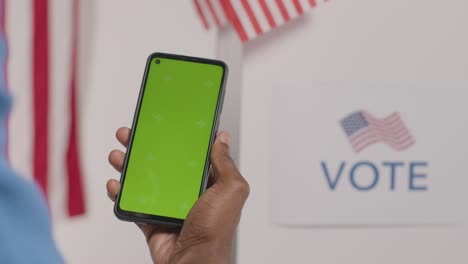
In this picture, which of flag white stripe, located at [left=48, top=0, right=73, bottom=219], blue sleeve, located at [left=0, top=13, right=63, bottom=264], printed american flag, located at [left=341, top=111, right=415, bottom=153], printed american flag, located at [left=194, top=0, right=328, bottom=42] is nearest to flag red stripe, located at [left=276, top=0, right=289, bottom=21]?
printed american flag, located at [left=194, top=0, right=328, bottom=42]

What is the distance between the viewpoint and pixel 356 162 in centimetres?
79

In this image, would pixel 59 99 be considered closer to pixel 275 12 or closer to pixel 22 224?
pixel 275 12

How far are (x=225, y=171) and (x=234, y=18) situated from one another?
9.8 inches

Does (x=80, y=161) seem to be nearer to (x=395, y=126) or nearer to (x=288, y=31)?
(x=288, y=31)

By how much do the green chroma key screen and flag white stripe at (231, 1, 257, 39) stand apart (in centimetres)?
13

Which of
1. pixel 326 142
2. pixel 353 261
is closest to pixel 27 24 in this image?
pixel 326 142

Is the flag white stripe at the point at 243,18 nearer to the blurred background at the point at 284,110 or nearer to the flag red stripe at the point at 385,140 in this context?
the blurred background at the point at 284,110

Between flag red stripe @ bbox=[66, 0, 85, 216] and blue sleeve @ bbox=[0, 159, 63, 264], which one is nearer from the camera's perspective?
blue sleeve @ bbox=[0, 159, 63, 264]

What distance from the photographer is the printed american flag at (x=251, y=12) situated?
0.72 meters

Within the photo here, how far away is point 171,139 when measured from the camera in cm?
60

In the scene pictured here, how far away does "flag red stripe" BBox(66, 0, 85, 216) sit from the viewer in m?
0.74

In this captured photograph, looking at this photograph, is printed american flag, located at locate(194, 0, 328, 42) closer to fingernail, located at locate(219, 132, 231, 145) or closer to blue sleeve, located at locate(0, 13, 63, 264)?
fingernail, located at locate(219, 132, 231, 145)

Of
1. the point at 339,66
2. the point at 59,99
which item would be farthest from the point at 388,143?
the point at 59,99

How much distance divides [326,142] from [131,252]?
312mm
